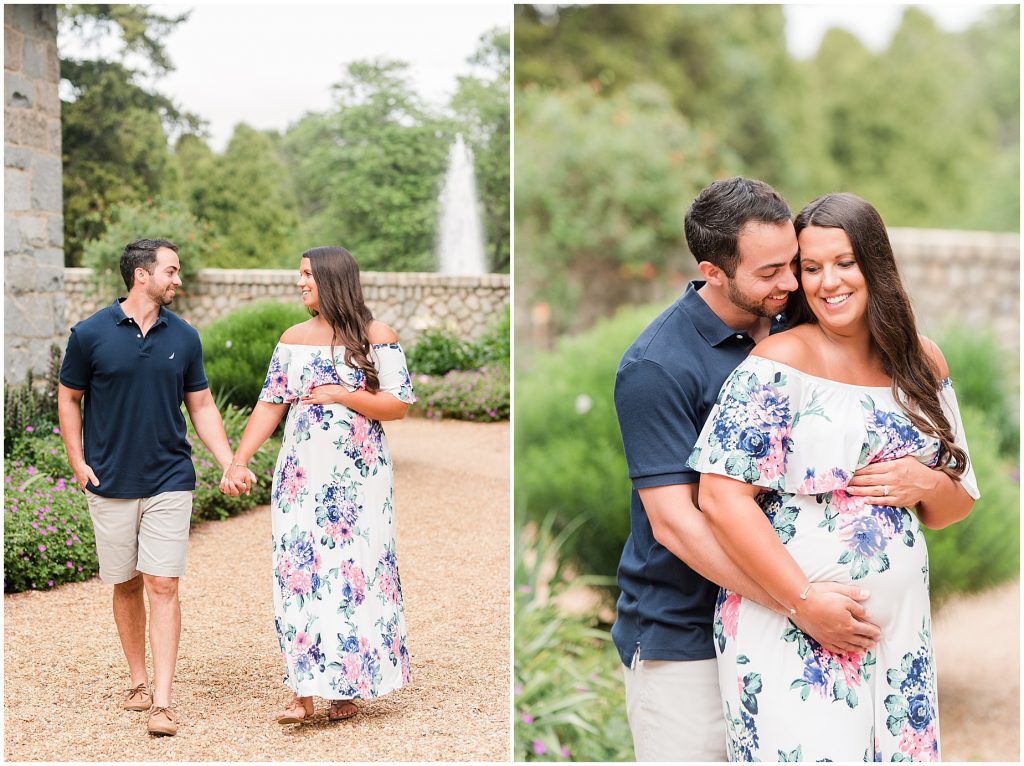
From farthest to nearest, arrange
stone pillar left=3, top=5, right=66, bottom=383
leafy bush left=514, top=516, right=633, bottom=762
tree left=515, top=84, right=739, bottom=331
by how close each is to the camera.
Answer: tree left=515, top=84, right=739, bottom=331, stone pillar left=3, top=5, right=66, bottom=383, leafy bush left=514, top=516, right=633, bottom=762

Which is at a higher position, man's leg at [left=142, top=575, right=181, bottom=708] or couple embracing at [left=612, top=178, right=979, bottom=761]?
couple embracing at [left=612, top=178, right=979, bottom=761]

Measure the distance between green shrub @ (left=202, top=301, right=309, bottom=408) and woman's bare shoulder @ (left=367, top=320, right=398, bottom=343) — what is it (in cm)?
530

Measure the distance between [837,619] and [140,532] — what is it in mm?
2514

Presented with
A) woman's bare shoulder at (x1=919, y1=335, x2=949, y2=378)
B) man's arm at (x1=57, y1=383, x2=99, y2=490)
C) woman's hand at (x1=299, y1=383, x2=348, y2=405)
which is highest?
woman's bare shoulder at (x1=919, y1=335, x2=949, y2=378)

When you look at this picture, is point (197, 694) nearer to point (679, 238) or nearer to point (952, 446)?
point (952, 446)

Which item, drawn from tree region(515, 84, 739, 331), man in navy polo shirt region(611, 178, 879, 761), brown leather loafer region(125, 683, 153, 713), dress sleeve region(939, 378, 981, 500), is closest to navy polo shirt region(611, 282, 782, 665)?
man in navy polo shirt region(611, 178, 879, 761)

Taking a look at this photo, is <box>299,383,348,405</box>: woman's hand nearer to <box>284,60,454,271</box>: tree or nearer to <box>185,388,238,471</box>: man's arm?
<box>185,388,238,471</box>: man's arm

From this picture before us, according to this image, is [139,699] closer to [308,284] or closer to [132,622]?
[132,622]

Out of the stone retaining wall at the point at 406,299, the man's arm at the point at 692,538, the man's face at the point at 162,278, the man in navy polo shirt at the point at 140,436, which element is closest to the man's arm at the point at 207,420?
the man in navy polo shirt at the point at 140,436

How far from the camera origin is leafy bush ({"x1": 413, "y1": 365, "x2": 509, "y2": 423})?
10.8m

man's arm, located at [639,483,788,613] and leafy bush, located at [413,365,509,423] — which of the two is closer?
man's arm, located at [639,483,788,613]

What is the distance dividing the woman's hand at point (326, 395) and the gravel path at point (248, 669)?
120cm

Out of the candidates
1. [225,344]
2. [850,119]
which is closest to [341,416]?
[225,344]

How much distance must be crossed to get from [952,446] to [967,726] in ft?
10.8
